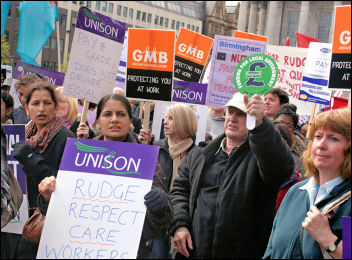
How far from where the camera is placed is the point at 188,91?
832cm

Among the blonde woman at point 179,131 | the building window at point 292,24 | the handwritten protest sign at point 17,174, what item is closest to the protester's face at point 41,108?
the handwritten protest sign at point 17,174

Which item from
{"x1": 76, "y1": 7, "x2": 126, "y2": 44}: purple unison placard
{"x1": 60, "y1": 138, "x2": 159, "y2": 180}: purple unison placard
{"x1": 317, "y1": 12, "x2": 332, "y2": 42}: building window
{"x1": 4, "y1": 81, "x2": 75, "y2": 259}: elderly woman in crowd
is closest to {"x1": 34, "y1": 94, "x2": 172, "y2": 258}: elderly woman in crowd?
{"x1": 60, "y1": 138, "x2": 159, "y2": 180}: purple unison placard

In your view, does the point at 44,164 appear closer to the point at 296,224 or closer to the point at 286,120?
the point at 296,224

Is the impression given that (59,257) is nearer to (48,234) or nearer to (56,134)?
(48,234)

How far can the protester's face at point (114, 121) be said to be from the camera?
4.40 metres

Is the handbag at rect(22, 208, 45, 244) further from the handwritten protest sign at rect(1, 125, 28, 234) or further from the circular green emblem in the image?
the circular green emblem

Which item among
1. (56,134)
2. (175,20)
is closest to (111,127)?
(56,134)

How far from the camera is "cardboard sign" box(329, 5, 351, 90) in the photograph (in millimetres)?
4547

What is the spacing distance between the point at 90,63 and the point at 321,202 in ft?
10.3

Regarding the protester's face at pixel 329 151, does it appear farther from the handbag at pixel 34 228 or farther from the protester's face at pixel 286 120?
the protester's face at pixel 286 120

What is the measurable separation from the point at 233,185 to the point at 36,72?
20.1 feet

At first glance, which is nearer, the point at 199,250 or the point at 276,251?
the point at 276,251

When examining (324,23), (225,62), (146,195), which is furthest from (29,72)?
(324,23)

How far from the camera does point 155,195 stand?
Result: 371 centimetres
